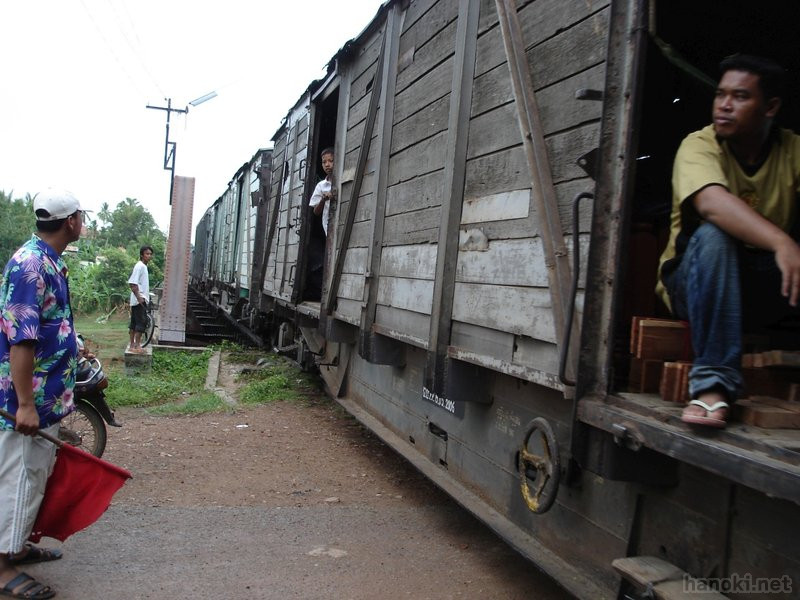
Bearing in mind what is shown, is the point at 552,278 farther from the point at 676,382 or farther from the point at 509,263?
the point at 676,382

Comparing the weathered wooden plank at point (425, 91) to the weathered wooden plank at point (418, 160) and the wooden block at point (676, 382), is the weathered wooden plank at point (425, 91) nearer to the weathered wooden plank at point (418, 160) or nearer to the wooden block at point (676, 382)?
the weathered wooden plank at point (418, 160)

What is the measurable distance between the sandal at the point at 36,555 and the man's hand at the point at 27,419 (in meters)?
0.85

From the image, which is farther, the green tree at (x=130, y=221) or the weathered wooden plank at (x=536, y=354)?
the green tree at (x=130, y=221)

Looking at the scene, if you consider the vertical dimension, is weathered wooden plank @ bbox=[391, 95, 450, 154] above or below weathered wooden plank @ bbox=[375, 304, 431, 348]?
above

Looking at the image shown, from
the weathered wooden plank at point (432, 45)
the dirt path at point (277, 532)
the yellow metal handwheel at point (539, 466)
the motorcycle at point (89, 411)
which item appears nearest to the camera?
the yellow metal handwheel at point (539, 466)

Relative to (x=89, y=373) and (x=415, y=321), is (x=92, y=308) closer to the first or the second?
(x=89, y=373)

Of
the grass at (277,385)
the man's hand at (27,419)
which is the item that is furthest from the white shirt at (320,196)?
the man's hand at (27,419)

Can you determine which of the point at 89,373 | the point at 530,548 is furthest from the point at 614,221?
the point at 89,373

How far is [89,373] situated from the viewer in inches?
186

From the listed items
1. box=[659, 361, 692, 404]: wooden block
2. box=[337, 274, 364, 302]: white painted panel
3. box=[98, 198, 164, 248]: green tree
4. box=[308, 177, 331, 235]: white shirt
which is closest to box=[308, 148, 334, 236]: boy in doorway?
box=[308, 177, 331, 235]: white shirt

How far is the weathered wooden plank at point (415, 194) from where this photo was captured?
396 cm

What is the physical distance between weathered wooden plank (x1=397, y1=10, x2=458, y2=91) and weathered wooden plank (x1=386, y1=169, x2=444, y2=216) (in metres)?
0.70

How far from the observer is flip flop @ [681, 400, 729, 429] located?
1844mm

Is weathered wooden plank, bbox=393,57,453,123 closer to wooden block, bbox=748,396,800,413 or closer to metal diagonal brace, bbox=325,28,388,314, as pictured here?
metal diagonal brace, bbox=325,28,388,314
